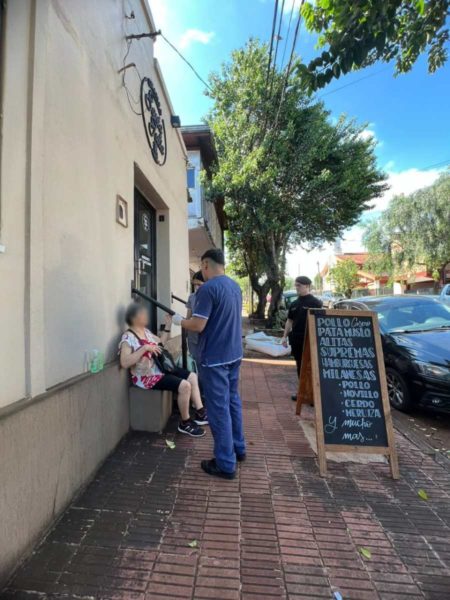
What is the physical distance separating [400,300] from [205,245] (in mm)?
8079

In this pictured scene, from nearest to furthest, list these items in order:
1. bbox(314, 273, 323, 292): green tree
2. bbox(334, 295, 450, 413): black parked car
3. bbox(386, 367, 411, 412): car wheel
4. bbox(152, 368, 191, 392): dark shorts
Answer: bbox(152, 368, 191, 392): dark shorts → bbox(334, 295, 450, 413): black parked car → bbox(386, 367, 411, 412): car wheel → bbox(314, 273, 323, 292): green tree

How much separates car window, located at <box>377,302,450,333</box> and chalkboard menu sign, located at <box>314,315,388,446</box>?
6.77ft

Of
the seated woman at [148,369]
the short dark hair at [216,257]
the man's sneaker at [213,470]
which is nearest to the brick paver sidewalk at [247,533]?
the man's sneaker at [213,470]

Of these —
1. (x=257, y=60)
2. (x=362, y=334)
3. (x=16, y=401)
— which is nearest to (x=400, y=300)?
(x=362, y=334)

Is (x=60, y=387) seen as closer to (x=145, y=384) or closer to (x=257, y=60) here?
(x=145, y=384)

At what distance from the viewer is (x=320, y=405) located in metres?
3.29

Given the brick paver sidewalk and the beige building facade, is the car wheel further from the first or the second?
the beige building facade

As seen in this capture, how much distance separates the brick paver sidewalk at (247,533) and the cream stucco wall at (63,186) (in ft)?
3.03

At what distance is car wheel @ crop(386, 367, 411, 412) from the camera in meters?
4.73

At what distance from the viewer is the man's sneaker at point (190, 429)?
370 centimetres

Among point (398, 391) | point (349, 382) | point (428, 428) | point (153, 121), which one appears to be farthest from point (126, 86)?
point (428, 428)

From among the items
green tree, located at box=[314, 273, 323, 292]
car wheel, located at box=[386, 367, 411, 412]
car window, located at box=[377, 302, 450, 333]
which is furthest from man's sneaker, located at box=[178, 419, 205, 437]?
green tree, located at box=[314, 273, 323, 292]

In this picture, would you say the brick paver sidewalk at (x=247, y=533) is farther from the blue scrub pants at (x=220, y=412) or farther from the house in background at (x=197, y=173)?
the house in background at (x=197, y=173)

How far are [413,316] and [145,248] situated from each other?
14.0 ft
